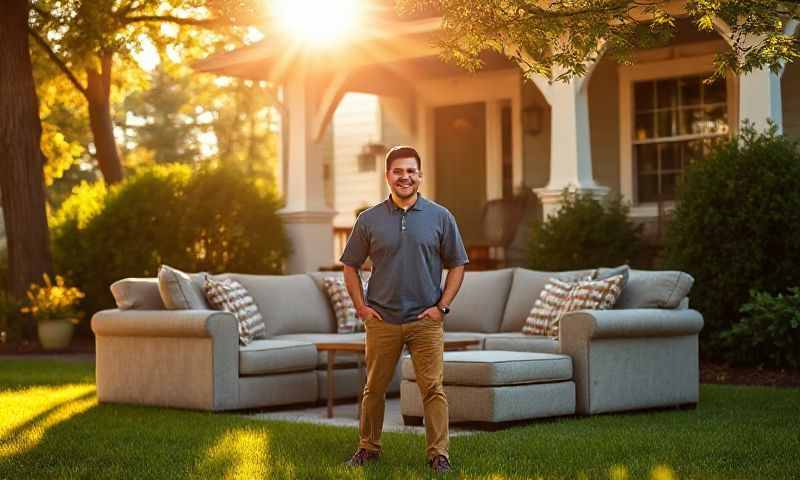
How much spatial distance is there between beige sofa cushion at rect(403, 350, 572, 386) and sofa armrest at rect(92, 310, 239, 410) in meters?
1.39

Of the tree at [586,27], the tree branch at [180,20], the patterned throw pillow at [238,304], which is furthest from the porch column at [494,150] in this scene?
the tree at [586,27]

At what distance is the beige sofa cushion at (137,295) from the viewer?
10516 mm

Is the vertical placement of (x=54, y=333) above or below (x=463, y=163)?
below

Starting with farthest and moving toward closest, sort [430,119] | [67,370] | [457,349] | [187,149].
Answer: [187,149] → [430,119] → [67,370] → [457,349]

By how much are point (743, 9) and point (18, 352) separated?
439 inches

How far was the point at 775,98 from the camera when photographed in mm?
12477

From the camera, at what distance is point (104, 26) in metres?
17.7

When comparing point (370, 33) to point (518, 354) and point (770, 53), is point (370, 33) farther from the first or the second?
point (770, 53)

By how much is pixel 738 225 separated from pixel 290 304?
4.02 m

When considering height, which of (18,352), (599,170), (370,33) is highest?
(370,33)

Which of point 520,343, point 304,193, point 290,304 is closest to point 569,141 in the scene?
point 290,304

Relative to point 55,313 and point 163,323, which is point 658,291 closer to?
point 163,323

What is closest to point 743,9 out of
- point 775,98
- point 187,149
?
point 775,98

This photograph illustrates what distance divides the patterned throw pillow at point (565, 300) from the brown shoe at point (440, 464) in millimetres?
3246
